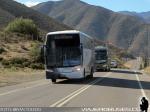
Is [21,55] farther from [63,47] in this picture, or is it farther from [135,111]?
[135,111]

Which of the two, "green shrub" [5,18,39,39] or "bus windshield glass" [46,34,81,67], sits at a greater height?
"green shrub" [5,18,39,39]

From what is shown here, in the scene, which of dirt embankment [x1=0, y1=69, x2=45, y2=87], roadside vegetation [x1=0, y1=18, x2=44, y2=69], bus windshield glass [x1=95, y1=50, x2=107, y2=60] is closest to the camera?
dirt embankment [x1=0, y1=69, x2=45, y2=87]

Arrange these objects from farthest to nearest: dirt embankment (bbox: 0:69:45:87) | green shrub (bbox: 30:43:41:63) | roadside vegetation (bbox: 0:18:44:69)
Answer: green shrub (bbox: 30:43:41:63) → roadside vegetation (bbox: 0:18:44:69) → dirt embankment (bbox: 0:69:45:87)

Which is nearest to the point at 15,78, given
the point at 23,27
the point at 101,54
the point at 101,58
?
the point at 101,58

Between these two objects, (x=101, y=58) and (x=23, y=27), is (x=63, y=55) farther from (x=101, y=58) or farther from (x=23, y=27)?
(x=23, y=27)

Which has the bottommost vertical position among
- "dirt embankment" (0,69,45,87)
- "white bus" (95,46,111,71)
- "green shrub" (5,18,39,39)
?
"dirt embankment" (0,69,45,87)

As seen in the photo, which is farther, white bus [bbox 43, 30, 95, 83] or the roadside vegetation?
the roadside vegetation

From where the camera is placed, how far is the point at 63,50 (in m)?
35.4

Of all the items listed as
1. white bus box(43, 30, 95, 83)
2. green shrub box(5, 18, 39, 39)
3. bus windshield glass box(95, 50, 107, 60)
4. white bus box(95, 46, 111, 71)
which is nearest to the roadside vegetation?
green shrub box(5, 18, 39, 39)

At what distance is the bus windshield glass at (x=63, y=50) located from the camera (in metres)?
35.2

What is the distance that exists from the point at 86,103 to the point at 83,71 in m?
17.4

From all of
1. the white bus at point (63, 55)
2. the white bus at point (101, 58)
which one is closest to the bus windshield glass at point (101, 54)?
the white bus at point (101, 58)

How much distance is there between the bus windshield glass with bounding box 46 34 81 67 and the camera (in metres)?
35.2

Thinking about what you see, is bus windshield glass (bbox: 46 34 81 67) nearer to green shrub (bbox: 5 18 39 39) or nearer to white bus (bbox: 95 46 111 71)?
white bus (bbox: 95 46 111 71)
